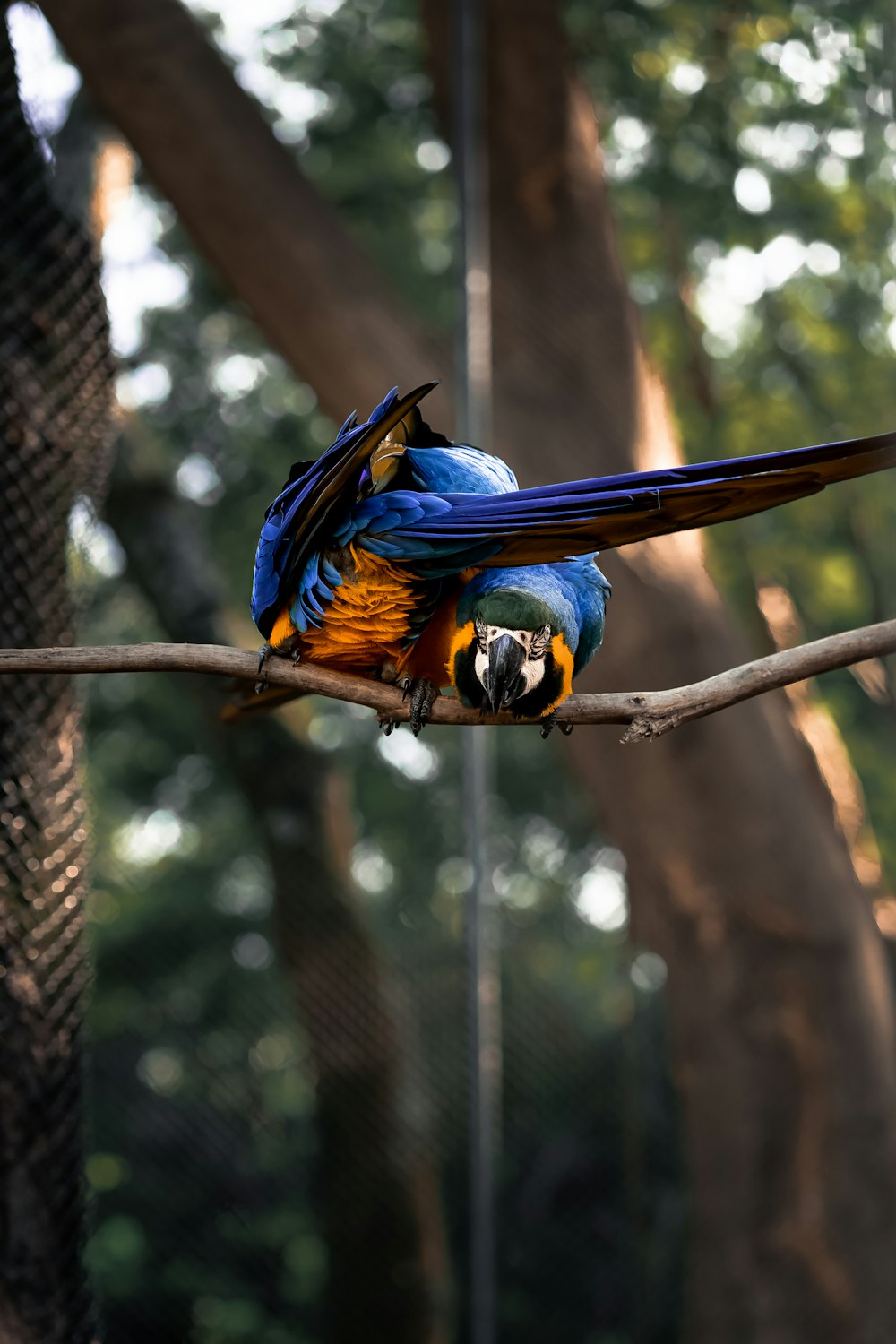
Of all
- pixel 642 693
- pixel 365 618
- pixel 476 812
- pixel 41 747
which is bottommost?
pixel 642 693

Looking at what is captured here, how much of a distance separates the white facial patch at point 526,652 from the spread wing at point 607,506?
0.10 metres

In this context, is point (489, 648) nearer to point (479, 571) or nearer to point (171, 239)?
point (479, 571)

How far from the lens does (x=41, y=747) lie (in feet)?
7.83

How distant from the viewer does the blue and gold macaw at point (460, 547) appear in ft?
3.88

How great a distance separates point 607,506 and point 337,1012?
10.6 ft

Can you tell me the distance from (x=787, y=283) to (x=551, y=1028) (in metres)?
3.04

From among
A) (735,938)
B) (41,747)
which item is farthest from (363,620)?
(735,938)

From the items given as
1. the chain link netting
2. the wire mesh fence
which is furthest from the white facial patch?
the wire mesh fence

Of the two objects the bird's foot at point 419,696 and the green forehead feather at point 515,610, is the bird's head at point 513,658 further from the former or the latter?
the bird's foot at point 419,696


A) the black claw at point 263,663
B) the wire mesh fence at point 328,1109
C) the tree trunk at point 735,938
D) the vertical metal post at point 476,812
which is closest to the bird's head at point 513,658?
the black claw at point 263,663

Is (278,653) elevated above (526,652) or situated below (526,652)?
above

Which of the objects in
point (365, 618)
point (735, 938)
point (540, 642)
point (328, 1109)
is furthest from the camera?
point (328, 1109)

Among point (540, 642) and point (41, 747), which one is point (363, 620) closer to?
point (540, 642)

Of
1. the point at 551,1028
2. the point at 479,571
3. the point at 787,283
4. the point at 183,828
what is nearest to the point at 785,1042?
the point at 551,1028
